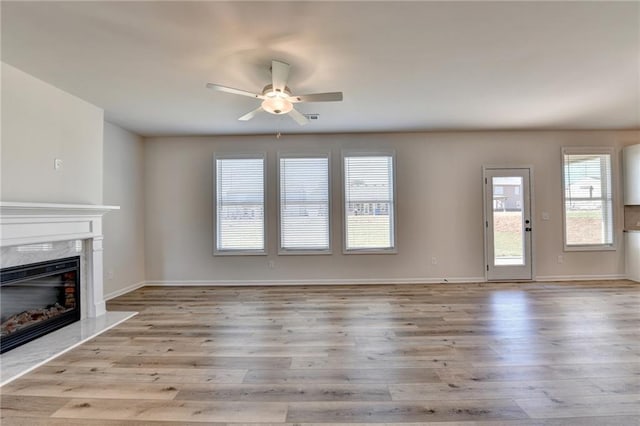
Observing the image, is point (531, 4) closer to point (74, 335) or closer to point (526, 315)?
point (526, 315)

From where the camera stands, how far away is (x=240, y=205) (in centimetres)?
540

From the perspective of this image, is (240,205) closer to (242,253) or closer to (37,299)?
(242,253)

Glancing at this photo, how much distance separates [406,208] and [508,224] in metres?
1.83

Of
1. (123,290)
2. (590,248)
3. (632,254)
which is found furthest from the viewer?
(590,248)

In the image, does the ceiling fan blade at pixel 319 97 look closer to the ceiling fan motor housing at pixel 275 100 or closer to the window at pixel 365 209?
the ceiling fan motor housing at pixel 275 100

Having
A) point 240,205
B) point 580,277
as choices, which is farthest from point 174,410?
point 580,277

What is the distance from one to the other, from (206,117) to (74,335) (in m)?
3.10

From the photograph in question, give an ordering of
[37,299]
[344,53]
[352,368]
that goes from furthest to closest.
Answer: [37,299] → [344,53] → [352,368]

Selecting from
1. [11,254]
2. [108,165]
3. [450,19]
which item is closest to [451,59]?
[450,19]

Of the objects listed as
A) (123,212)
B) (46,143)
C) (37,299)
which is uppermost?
(46,143)

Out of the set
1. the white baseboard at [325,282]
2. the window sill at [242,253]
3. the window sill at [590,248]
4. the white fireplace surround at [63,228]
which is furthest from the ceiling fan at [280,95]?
the window sill at [590,248]

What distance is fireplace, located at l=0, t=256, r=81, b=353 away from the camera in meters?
2.82

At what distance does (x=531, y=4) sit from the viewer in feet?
6.82

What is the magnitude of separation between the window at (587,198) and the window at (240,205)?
5489 millimetres
